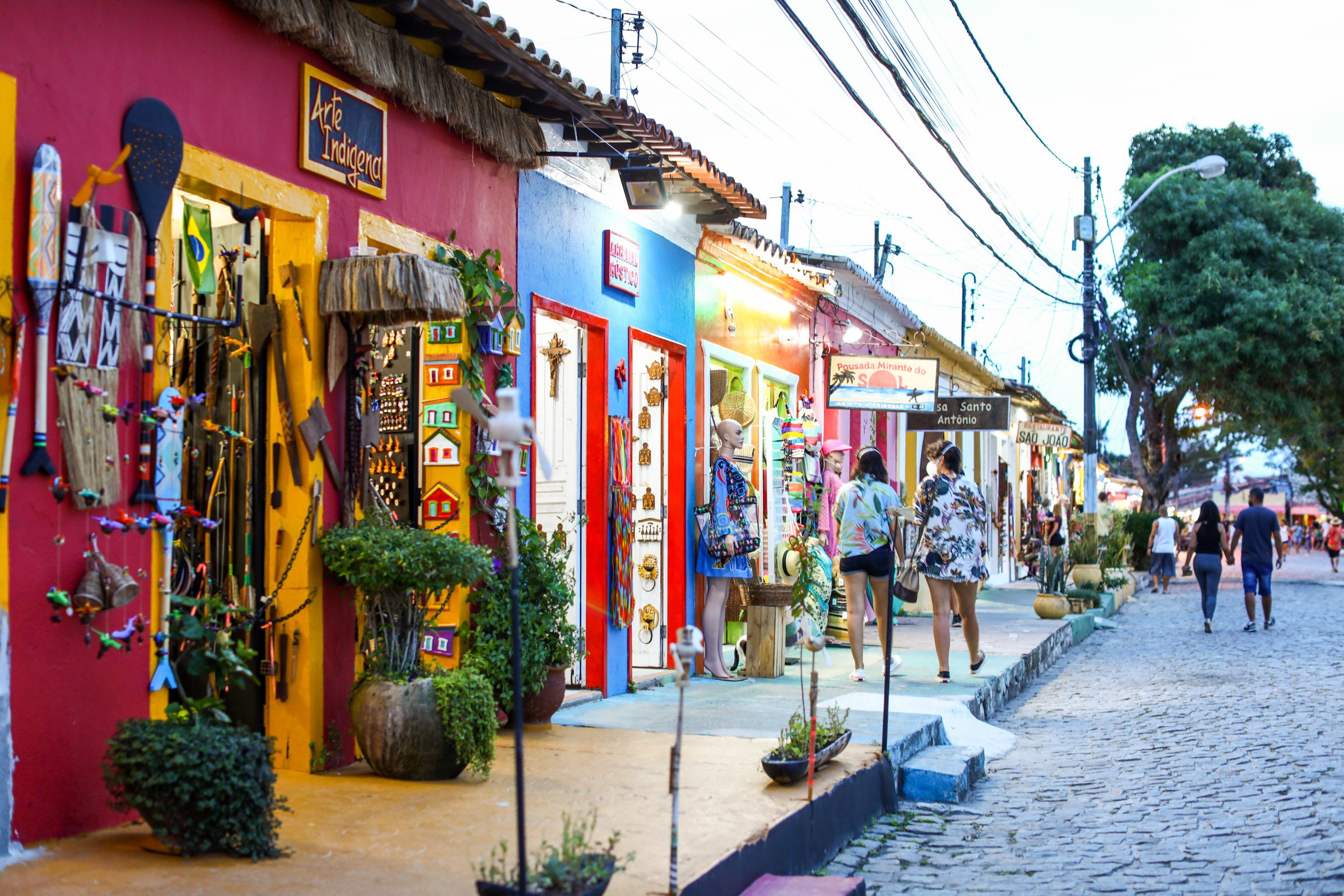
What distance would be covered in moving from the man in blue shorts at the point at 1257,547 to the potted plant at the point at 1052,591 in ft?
7.00

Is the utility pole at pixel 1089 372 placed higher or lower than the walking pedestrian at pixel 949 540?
higher

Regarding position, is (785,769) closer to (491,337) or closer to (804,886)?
(804,886)

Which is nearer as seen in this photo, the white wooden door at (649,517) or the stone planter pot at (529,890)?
the stone planter pot at (529,890)

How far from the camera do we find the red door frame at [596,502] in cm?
854

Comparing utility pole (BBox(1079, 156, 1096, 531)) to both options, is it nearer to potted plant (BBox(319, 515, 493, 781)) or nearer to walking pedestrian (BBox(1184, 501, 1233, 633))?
walking pedestrian (BBox(1184, 501, 1233, 633))

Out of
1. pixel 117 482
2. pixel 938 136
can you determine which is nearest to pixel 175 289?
pixel 117 482

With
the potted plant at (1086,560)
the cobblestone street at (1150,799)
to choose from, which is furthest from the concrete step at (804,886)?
the potted plant at (1086,560)

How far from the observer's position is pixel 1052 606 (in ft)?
52.7

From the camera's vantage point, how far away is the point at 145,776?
418cm

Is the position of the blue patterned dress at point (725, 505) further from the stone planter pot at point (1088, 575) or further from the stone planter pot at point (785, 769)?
the stone planter pot at point (1088, 575)

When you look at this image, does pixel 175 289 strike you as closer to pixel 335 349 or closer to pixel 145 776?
pixel 335 349

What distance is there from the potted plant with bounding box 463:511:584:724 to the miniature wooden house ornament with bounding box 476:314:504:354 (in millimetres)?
965

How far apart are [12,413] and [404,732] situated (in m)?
2.16

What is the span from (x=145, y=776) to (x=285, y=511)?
1.83 metres
